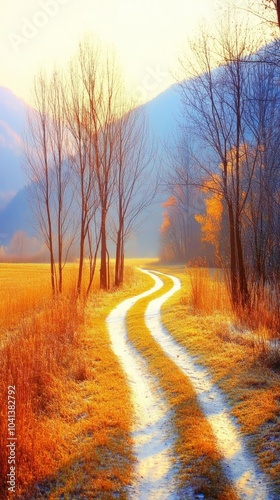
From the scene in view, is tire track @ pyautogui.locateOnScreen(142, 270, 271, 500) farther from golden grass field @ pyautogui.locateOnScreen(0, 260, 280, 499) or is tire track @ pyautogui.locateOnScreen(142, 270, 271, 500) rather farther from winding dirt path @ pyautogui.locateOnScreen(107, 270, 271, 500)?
golden grass field @ pyautogui.locateOnScreen(0, 260, 280, 499)

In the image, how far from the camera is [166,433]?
19.4ft

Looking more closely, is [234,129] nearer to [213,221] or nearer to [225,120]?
[225,120]

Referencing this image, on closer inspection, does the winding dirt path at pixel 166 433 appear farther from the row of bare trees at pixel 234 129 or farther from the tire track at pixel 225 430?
the row of bare trees at pixel 234 129

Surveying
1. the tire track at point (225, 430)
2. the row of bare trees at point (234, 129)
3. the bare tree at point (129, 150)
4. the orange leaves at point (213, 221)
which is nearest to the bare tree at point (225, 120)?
the row of bare trees at point (234, 129)

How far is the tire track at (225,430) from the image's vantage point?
4571 mm

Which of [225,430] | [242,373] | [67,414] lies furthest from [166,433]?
[242,373]

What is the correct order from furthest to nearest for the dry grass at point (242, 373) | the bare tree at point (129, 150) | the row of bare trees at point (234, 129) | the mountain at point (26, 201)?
the mountain at point (26, 201), the bare tree at point (129, 150), the row of bare trees at point (234, 129), the dry grass at point (242, 373)

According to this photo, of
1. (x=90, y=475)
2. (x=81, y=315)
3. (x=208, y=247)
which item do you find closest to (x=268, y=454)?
(x=90, y=475)

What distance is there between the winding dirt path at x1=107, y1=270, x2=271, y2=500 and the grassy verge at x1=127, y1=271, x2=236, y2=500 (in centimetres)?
Answer: 11

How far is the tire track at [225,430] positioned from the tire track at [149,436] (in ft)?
2.29

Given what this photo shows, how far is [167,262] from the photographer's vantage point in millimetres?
57656

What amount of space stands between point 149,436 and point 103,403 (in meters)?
1.33

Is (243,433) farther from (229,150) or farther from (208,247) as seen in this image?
(208,247)

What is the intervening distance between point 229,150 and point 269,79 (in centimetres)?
354
